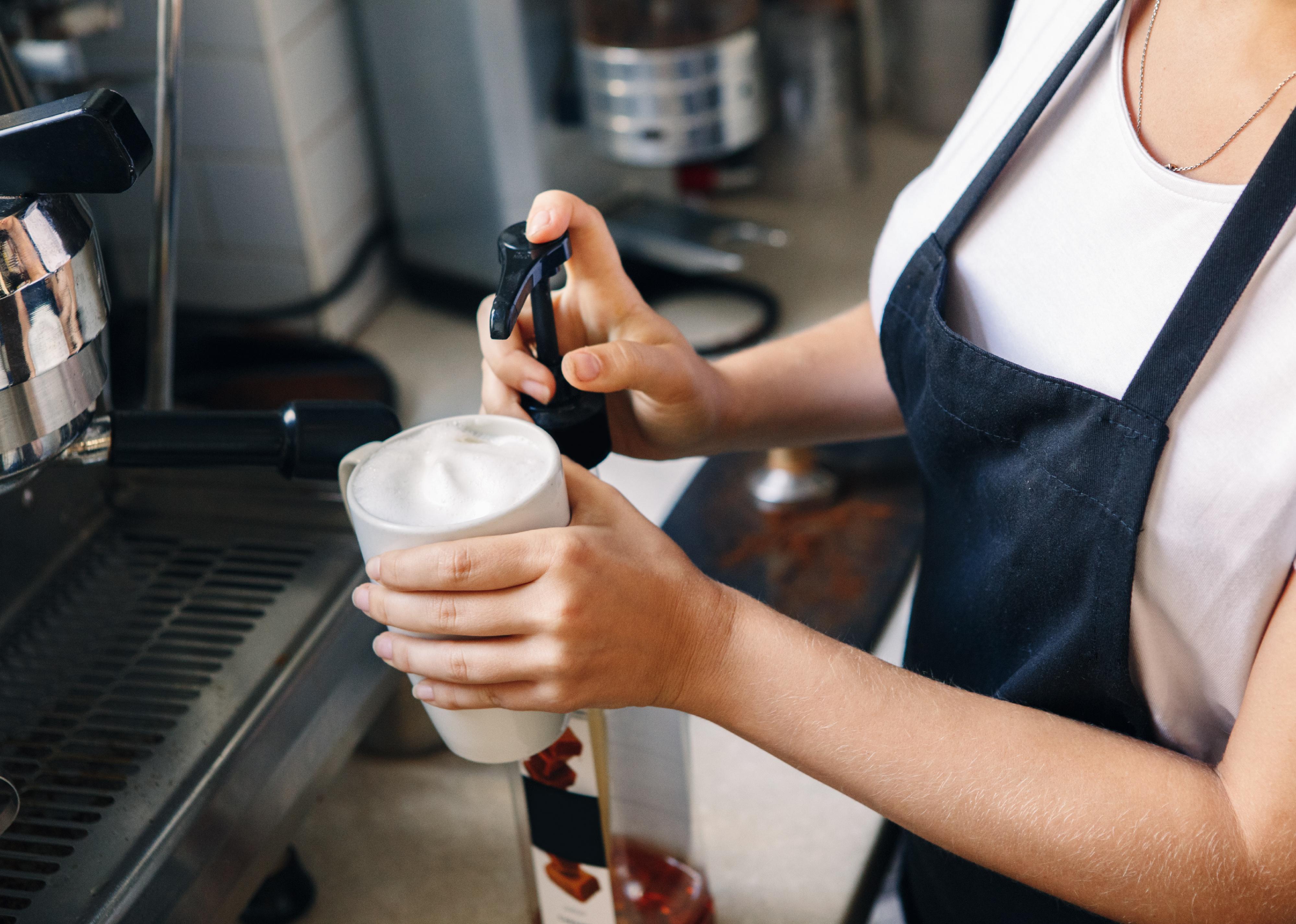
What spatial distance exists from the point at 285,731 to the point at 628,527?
0.23 metres

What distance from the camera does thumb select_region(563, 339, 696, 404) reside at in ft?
1.88

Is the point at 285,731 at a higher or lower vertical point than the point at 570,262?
lower

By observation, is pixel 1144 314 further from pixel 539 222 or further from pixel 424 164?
pixel 424 164

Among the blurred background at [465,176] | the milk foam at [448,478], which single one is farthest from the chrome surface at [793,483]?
the milk foam at [448,478]

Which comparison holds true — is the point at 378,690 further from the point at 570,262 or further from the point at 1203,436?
the point at 1203,436

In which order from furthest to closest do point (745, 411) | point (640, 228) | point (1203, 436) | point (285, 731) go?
point (640, 228) → point (745, 411) → point (285, 731) → point (1203, 436)

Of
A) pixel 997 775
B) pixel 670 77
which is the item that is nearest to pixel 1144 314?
pixel 997 775

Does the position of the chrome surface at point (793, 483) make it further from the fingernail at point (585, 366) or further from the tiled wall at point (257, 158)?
the tiled wall at point (257, 158)

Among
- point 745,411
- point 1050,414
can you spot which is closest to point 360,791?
point 745,411

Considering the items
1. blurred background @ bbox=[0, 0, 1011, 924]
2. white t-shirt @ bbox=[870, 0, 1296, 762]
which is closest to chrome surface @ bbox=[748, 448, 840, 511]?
blurred background @ bbox=[0, 0, 1011, 924]

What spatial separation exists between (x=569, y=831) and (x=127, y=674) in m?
0.25

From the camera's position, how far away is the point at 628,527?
1.69 ft

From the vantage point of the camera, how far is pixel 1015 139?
62cm

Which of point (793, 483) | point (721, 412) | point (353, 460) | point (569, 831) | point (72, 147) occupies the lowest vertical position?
point (793, 483)
